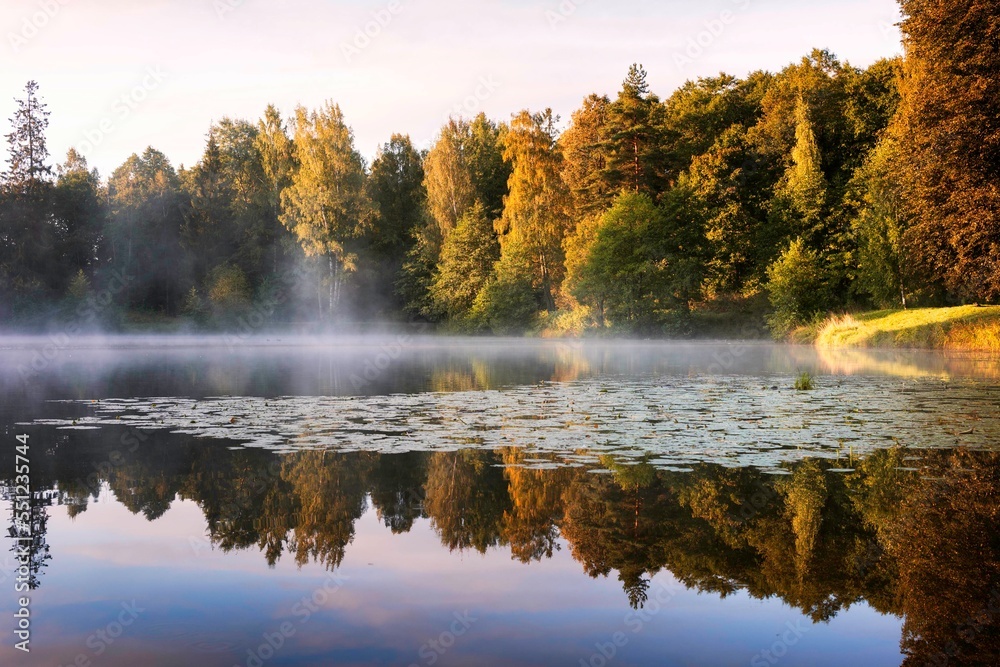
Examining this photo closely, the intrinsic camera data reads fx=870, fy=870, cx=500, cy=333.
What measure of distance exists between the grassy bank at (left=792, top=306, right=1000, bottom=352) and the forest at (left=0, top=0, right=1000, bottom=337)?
1476mm

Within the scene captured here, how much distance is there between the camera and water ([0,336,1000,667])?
481cm

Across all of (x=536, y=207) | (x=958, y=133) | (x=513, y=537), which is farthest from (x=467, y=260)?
(x=513, y=537)

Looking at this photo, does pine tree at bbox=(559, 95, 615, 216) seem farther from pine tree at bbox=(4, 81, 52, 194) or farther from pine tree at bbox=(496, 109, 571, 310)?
pine tree at bbox=(4, 81, 52, 194)

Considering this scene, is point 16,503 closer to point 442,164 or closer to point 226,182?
point 442,164

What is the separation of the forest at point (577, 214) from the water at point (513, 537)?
2453cm

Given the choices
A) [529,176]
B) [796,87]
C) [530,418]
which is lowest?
[530,418]

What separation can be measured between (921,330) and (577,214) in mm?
30251

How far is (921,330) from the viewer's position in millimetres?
36062

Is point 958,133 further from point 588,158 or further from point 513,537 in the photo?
point 588,158

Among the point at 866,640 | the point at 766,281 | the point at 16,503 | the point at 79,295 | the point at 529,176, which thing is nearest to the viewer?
the point at 866,640

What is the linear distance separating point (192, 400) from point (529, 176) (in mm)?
48323

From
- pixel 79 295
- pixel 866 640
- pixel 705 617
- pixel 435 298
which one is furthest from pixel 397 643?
pixel 79 295

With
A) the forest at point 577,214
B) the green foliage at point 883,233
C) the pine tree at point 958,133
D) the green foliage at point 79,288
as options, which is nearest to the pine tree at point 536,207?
the forest at point 577,214

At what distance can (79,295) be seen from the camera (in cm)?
6956
